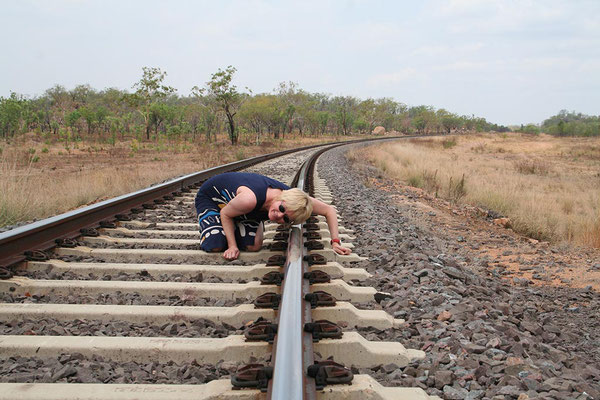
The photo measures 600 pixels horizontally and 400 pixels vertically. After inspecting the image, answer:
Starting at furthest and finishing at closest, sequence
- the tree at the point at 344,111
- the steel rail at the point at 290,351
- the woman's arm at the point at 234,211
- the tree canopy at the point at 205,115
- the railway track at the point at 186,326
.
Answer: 1. the tree at the point at 344,111
2. the tree canopy at the point at 205,115
3. the woman's arm at the point at 234,211
4. the railway track at the point at 186,326
5. the steel rail at the point at 290,351

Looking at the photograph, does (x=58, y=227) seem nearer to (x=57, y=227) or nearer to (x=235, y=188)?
(x=57, y=227)

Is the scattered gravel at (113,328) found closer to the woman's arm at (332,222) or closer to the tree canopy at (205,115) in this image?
the woman's arm at (332,222)

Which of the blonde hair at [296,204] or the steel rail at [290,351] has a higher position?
the blonde hair at [296,204]

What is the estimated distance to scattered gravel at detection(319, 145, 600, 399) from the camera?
1.89 metres

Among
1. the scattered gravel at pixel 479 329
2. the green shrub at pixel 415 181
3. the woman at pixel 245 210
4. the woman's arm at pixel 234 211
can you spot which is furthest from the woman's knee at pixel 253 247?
the green shrub at pixel 415 181

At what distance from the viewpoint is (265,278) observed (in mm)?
2818

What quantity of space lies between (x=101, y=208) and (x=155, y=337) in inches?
115

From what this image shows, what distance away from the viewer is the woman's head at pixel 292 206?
317cm

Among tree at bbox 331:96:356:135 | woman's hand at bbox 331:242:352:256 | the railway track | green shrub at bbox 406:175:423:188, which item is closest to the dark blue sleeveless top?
the railway track

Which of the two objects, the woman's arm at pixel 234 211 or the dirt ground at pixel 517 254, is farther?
the dirt ground at pixel 517 254

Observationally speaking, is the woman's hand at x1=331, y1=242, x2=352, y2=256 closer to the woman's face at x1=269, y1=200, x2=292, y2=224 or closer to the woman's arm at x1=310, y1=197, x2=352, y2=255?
the woman's arm at x1=310, y1=197, x2=352, y2=255

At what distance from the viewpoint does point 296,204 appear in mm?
3197

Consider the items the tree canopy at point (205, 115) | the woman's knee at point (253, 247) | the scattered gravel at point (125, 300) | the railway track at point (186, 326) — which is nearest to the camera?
the railway track at point (186, 326)

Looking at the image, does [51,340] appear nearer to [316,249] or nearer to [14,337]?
[14,337]
